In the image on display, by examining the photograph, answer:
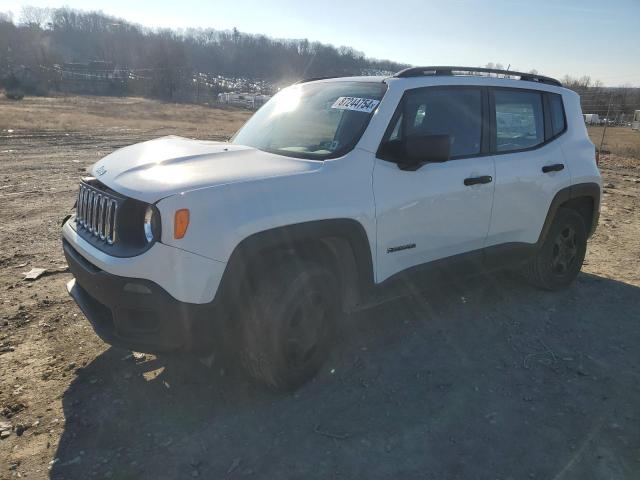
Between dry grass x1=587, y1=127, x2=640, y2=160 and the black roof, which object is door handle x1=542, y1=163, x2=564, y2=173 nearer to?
the black roof

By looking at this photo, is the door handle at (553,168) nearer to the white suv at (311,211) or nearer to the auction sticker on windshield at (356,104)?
the white suv at (311,211)

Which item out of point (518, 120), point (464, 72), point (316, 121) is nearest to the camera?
point (316, 121)

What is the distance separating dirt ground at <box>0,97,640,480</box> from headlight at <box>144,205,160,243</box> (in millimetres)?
1072

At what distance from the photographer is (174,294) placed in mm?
2525

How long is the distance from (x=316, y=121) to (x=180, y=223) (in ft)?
4.99

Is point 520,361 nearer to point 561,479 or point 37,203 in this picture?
point 561,479

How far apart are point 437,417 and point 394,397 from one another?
0.98 feet

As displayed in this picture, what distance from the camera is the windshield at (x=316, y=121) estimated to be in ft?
10.9

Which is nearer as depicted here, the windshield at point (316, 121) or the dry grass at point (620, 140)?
the windshield at point (316, 121)

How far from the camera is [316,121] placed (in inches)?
143

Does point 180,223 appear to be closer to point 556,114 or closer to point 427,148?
point 427,148

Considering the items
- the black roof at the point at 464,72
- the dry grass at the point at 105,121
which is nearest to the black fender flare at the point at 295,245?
the black roof at the point at 464,72

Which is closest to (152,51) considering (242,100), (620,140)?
(242,100)

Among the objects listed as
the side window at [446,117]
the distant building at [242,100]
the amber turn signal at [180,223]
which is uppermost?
the distant building at [242,100]
